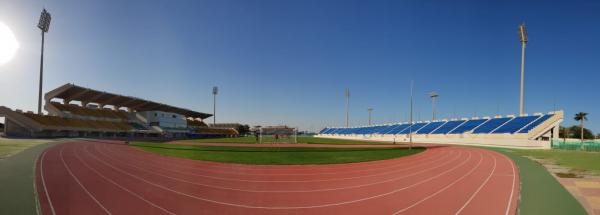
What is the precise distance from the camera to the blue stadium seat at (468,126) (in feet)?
164

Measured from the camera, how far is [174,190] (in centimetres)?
975

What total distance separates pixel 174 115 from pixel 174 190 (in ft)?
255

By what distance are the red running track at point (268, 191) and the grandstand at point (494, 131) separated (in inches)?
829

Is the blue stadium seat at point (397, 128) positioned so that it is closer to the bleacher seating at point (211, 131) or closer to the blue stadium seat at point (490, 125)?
the blue stadium seat at point (490, 125)

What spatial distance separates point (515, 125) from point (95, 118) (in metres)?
74.3

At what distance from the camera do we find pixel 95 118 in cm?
6288

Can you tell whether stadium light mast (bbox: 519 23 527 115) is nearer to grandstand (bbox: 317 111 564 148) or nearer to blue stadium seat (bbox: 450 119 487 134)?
grandstand (bbox: 317 111 564 148)

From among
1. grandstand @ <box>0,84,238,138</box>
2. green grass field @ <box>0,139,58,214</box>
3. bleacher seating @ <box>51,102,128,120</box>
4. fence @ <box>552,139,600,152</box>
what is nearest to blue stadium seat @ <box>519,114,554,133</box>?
fence @ <box>552,139,600,152</box>

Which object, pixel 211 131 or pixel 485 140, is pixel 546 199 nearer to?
pixel 485 140

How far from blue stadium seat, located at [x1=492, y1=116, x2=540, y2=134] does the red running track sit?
1355 inches

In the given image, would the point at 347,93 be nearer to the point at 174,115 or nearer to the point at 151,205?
the point at 174,115

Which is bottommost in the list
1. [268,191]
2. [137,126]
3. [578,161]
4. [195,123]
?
[195,123]

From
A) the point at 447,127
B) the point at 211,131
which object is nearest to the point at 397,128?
the point at 447,127

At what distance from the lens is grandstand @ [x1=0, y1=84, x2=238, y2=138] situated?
45.8 meters
